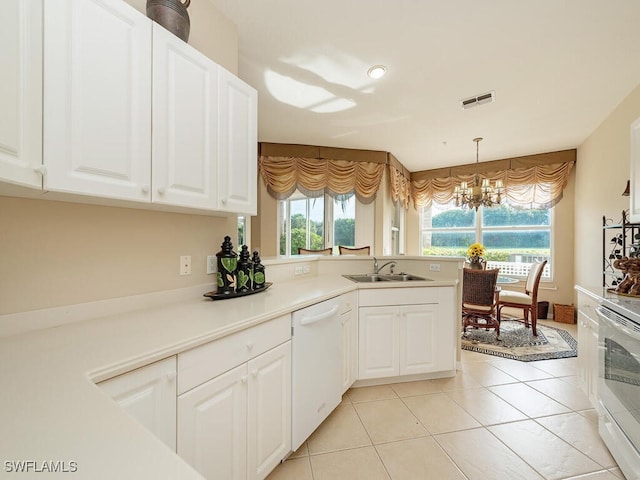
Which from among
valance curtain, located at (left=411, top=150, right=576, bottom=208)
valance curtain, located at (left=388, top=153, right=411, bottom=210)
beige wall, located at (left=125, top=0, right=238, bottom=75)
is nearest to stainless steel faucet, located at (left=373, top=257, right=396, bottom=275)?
beige wall, located at (left=125, top=0, right=238, bottom=75)

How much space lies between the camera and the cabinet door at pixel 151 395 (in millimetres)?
792

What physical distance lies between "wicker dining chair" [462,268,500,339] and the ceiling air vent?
1876 millimetres

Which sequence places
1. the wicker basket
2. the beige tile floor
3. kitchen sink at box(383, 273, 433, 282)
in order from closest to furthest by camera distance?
the beige tile floor → kitchen sink at box(383, 273, 433, 282) → the wicker basket

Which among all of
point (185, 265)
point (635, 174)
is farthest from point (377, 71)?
point (185, 265)

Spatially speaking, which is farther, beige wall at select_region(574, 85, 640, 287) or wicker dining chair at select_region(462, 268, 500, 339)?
wicker dining chair at select_region(462, 268, 500, 339)

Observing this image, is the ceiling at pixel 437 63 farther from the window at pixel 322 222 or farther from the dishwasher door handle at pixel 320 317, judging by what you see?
the dishwasher door handle at pixel 320 317

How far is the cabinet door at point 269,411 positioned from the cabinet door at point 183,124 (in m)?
0.85

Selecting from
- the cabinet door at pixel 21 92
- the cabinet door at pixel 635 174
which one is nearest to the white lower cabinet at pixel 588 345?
the cabinet door at pixel 635 174

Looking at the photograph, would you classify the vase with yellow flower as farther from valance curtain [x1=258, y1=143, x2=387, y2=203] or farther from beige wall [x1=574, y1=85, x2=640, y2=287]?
valance curtain [x1=258, y1=143, x2=387, y2=203]

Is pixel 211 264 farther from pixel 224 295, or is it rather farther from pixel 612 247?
pixel 612 247

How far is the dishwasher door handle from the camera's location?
1.54m

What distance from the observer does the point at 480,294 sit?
3.39 meters

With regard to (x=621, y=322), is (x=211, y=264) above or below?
above

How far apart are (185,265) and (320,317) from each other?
850 mm
